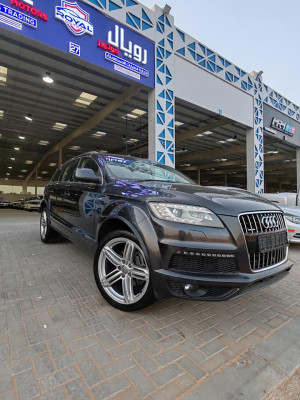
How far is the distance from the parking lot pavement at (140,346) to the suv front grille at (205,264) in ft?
1.90

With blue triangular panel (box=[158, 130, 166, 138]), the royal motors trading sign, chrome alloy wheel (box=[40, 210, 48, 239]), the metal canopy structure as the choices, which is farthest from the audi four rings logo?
the metal canopy structure

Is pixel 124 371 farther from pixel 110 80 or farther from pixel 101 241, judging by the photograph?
pixel 110 80

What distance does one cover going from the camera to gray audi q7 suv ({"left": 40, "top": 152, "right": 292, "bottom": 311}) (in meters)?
1.68

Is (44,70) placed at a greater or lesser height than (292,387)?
greater

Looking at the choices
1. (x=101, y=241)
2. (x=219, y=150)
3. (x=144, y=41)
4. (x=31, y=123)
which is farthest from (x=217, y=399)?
(x=219, y=150)

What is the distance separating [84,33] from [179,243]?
29.2 feet

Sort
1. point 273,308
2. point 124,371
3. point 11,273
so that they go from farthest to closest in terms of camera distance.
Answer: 1. point 11,273
2. point 273,308
3. point 124,371

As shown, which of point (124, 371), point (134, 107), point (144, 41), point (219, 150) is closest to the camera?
point (124, 371)

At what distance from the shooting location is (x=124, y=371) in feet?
4.61

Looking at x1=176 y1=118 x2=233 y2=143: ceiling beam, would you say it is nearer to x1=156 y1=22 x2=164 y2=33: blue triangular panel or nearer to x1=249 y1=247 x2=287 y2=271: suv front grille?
x1=156 y1=22 x2=164 y2=33: blue triangular panel

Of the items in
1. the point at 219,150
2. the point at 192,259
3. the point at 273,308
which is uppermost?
the point at 219,150

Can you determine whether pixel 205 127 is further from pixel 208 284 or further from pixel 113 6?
pixel 208 284

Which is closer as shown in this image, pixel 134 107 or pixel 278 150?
pixel 134 107

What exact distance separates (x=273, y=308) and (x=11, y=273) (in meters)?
3.31
